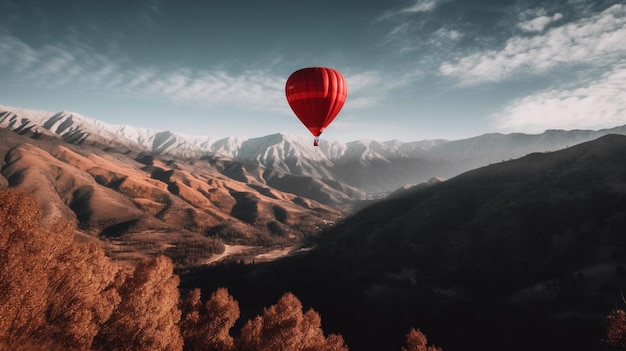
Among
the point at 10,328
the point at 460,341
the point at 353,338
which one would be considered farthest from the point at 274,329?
the point at 460,341

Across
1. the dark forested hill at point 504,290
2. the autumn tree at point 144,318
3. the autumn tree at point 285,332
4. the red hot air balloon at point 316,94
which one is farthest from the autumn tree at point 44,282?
the dark forested hill at point 504,290

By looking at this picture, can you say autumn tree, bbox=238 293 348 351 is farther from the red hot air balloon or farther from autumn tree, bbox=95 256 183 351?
the red hot air balloon

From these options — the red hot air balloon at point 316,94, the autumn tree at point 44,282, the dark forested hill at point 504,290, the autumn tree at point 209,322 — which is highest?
the red hot air balloon at point 316,94

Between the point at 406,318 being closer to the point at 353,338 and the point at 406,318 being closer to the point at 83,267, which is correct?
the point at 353,338

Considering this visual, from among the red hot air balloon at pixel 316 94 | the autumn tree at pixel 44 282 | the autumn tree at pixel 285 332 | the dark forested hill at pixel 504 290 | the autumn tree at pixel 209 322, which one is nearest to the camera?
the autumn tree at pixel 44 282

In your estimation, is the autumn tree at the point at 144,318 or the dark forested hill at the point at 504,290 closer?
the autumn tree at the point at 144,318

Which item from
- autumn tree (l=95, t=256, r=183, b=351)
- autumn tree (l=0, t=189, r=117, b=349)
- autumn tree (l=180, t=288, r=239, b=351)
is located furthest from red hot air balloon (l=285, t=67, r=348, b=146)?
autumn tree (l=0, t=189, r=117, b=349)

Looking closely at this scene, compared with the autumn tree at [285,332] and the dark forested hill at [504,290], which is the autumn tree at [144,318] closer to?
the autumn tree at [285,332]
